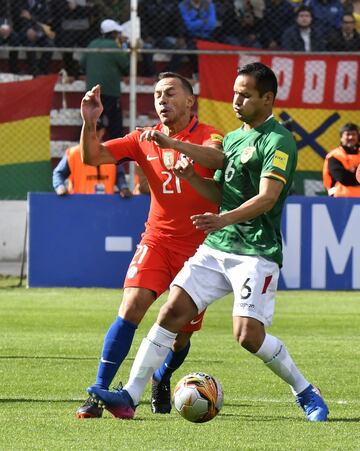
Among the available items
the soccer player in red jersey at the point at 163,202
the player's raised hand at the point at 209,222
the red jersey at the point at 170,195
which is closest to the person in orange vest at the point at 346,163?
the soccer player in red jersey at the point at 163,202

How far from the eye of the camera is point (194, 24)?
20.6 m

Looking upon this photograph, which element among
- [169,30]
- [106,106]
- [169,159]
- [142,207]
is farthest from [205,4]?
[169,159]

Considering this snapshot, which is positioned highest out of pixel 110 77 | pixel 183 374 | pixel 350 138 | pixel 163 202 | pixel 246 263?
pixel 163 202

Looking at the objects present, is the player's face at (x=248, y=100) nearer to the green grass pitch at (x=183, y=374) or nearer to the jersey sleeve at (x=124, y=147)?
the jersey sleeve at (x=124, y=147)

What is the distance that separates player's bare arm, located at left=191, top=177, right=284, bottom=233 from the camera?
689 centimetres

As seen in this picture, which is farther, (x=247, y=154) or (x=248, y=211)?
(x=247, y=154)

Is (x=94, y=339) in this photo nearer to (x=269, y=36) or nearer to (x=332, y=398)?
(x=332, y=398)

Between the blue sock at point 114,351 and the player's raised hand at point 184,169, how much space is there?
1.00m

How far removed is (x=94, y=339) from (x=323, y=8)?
33.8 ft

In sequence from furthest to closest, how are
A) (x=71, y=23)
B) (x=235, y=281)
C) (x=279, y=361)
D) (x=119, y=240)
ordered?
(x=71, y=23) → (x=119, y=240) → (x=279, y=361) → (x=235, y=281)

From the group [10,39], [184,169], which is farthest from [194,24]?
[184,169]

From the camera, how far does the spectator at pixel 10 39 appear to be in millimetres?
19500

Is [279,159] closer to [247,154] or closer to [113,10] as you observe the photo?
[247,154]

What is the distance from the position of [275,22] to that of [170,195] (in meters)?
12.7
